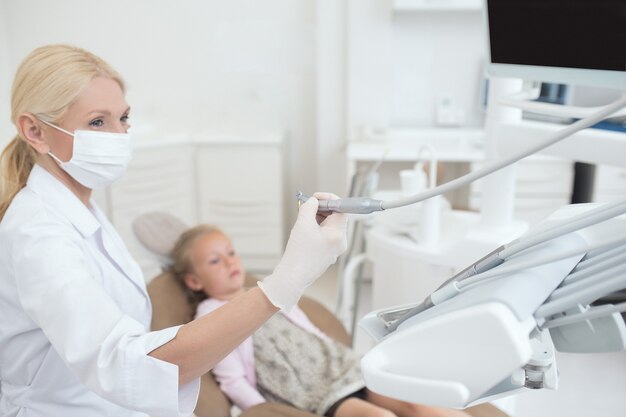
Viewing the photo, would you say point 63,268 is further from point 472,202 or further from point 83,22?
point 83,22

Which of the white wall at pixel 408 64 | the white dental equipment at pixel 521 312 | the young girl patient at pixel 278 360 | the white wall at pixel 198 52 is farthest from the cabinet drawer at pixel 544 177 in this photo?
the white dental equipment at pixel 521 312

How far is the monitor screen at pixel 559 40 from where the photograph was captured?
0.74 metres

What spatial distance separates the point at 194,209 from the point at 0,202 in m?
2.28

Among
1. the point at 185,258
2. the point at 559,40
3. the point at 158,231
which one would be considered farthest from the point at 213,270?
the point at 559,40

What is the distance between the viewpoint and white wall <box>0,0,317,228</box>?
12.0 ft

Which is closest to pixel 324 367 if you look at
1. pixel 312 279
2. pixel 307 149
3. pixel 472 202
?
pixel 312 279

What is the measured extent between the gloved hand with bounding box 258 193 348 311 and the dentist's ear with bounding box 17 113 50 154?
597mm

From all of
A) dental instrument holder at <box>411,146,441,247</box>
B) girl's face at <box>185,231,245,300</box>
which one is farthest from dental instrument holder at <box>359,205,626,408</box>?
girl's face at <box>185,231,245,300</box>

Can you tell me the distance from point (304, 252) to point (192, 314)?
115 centimetres

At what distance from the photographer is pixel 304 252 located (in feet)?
2.95

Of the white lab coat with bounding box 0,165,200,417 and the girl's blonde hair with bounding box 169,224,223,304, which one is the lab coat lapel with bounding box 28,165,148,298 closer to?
the white lab coat with bounding box 0,165,200,417

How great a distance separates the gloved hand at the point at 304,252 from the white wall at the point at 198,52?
277cm

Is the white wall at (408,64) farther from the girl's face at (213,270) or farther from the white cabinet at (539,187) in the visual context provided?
the girl's face at (213,270)

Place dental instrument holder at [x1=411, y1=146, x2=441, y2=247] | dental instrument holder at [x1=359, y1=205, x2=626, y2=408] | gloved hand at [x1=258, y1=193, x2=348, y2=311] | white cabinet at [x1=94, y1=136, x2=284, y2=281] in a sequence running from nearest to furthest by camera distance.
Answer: dental instrument holder at [x1=359, y1=205, x2=626, y2=408]
gloved hand at [x1=258, y1=193, x2=348, y2=311]
dental instrument holder at [x1=411, y1=146, x2=441, y2=247]
white cabinet at [x1=94, y1=136, x2=284, y2=281]
